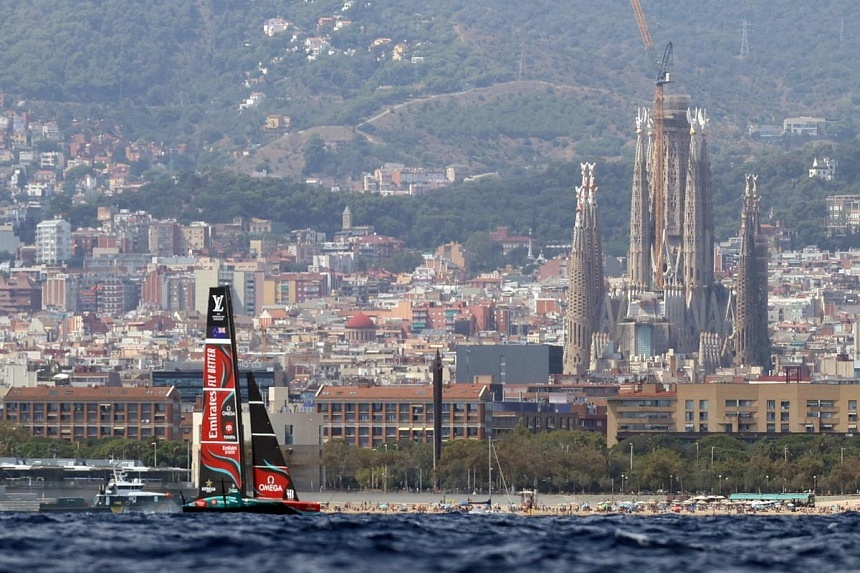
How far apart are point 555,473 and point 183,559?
300 feet

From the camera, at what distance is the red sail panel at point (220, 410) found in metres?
75.5

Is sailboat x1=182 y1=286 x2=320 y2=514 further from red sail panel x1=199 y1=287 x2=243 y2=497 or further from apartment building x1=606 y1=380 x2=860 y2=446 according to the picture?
apartment building x1=606 y1=380 x2=860 y2=446

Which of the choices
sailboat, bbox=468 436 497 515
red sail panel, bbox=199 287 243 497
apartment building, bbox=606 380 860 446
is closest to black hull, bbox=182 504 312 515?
red sail panel, bbox=199 287 243 497

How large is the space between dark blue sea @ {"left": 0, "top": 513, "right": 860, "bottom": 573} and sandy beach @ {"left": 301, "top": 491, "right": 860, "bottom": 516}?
44.6 metres

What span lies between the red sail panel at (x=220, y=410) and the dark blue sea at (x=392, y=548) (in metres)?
6.96

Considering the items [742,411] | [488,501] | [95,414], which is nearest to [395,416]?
[95,414]

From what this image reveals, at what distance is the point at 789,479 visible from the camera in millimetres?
138125

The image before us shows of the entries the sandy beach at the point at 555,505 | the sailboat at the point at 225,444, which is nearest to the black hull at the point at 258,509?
the sailboat at the point at 225,444

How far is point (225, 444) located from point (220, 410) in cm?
84

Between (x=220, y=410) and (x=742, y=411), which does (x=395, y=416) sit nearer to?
(x=742, y=411)

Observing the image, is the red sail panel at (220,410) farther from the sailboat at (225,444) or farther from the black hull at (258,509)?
the black hull at (258,509)

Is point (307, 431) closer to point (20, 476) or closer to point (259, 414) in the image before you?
point (20, 476)

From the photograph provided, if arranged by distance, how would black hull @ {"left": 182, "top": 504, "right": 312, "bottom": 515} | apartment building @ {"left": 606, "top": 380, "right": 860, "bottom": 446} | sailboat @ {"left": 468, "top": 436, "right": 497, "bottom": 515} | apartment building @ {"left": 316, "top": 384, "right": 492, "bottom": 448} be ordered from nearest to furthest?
black hull @ {"left": 182, "top": 504, "right": 312, "bottom": 515}, sailboat @ {"left": 468, "top": 436, "right": 497, "bottom": 515}, apartment building @ {"left": 606, "top": 380, "right": 860, "bottom": 446}, apartment building @ {"left": 316, "top": 384, "right": 492, "bottom": 448}

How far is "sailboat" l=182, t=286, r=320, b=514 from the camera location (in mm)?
75500
